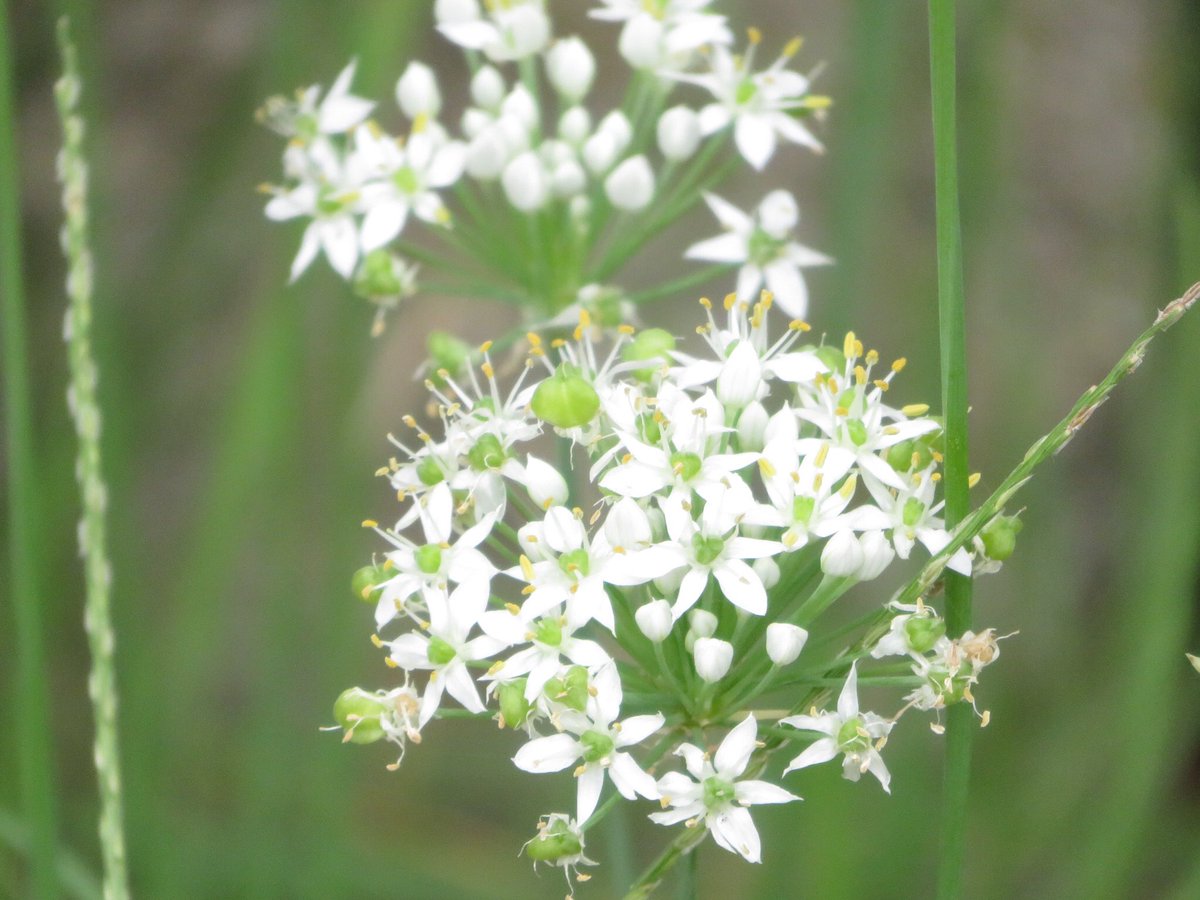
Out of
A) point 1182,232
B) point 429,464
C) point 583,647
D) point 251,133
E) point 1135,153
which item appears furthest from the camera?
point 1135,153

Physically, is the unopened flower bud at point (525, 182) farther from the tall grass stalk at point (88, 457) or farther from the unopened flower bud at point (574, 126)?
the tall grass stalk at point (88, 457)

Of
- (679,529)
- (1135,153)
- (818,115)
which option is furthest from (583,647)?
(1135,153)

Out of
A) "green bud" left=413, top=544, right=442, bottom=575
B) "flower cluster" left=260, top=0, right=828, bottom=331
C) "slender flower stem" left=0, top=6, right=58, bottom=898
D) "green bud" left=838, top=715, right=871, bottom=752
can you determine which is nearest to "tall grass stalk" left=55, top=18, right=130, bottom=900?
"slender flower stem" left=0, top=6, right=58, bottom=898

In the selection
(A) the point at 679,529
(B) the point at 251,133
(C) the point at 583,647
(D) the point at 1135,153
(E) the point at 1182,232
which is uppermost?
(D) the point at 1135,153

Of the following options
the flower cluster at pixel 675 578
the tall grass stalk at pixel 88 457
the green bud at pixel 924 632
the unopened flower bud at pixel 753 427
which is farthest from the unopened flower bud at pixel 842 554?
the tall grass stalk at pixel 88 457

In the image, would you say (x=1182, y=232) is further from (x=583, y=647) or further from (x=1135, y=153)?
(x=1135, y=153)

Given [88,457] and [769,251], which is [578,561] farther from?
[769,251]
